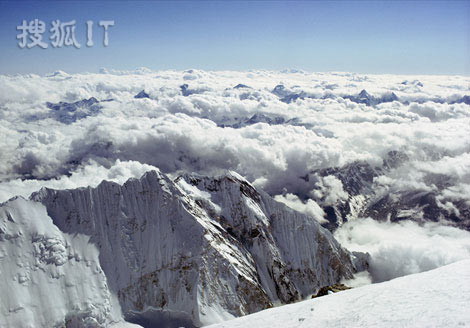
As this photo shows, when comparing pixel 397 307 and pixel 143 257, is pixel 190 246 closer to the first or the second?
pixel 143 257

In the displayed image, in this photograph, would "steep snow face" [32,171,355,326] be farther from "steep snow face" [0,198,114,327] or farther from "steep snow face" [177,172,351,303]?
"steep snow face" [0,198,114,327]

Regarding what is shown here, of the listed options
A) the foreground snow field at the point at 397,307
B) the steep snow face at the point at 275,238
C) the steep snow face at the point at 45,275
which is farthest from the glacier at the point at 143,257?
the foreground snow field at the point at 397,307

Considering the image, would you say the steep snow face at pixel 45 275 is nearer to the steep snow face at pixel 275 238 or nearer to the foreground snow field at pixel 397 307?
the steep snow face at pixel 275 238

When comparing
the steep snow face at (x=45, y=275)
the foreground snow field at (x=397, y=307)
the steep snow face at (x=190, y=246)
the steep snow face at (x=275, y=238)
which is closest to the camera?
the foreground snow field at (x=397, y=307)

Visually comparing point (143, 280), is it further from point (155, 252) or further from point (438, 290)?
point (438, 290)

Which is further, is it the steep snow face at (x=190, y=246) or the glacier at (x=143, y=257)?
the steep snow face at (x=190, y=246)

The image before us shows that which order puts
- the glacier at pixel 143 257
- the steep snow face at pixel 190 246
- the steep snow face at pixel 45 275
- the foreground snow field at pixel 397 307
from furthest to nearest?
the steep snow face at pixel 190 246 → the glacier at pixel 143 257 → the steep snow face at pixel 45 275 → the foreground snow field at pixel 397 307

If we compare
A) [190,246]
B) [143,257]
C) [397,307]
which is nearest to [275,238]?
[190,246]

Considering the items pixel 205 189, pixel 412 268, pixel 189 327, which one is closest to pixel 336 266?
pixel 412 268
